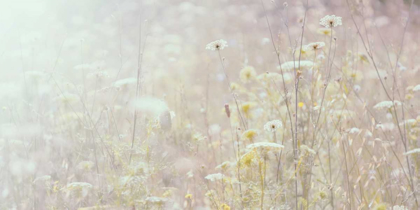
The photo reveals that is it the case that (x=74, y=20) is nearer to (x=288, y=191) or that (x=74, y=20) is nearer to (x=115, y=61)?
(x=115, y=61)

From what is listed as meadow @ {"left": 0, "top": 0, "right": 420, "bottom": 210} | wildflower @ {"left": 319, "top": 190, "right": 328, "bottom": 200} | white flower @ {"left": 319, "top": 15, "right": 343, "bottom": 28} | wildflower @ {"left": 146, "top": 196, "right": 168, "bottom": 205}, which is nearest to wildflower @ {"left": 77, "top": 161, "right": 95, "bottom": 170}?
meadow @ {"left": 0, "top": 0, "right": 420, "bottom": 210}

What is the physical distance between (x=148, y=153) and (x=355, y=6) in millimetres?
961

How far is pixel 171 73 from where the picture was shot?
12.2 feet

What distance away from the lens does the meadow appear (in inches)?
51.6

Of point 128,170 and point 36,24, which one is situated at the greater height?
point 36,24

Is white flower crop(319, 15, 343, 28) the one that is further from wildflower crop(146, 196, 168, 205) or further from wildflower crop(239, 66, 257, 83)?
wildflower crop(239, 66, 257, 83)

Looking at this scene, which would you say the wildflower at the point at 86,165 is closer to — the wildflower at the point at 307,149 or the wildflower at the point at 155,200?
the wildflower at the point at 155,200

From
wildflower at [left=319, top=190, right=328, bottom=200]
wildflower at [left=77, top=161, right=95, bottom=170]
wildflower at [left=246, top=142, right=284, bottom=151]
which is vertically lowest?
wildflower at [left=319, top=190, right=328, bottom=200]

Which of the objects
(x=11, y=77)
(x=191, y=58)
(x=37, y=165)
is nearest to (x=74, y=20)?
(x=191, y=58)

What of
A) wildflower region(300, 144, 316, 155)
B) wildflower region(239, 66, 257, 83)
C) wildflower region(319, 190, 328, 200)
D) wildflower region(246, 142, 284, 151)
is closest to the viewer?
wildflower region(246, 142, 284, 151)

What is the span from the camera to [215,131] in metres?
2.57

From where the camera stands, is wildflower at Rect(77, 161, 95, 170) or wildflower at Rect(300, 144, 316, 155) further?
wildflower at Rect(77, 161, 95, 170)

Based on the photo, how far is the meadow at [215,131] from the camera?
4.30ft

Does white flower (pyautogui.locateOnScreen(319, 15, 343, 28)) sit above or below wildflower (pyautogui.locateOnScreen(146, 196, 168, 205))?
above
